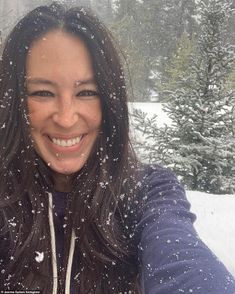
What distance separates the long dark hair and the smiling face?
4 centimetres

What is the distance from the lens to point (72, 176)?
1.97 meters

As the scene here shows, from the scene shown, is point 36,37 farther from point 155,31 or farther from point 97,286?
point 155,31

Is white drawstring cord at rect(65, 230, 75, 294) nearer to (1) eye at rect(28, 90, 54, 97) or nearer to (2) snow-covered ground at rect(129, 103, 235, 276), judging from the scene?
(1) eye at rect(28, 90, 54, 97)

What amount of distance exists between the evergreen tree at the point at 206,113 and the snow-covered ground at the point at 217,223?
3.55ft

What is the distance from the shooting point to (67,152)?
185 cm

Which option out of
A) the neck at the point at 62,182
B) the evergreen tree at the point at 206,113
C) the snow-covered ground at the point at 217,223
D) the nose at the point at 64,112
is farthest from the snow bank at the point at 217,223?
the nose at the point at 64,112

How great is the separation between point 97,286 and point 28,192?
1.72 ft

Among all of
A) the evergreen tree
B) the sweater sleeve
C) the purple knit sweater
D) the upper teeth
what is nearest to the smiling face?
the upper teeth

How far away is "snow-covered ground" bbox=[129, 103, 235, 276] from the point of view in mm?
4735

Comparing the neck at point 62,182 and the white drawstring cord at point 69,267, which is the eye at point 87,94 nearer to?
the neck at point 62,182

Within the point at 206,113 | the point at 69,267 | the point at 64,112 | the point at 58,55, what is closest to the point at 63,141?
A: the point at 64,112

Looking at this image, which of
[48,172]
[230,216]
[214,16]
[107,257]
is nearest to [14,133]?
[48,172]

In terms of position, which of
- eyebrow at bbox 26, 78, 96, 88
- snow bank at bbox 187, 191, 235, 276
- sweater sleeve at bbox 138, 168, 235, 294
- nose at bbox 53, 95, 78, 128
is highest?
eyebrow at bbox 26, 78, 96, 88

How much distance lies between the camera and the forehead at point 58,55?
5.76 ft
